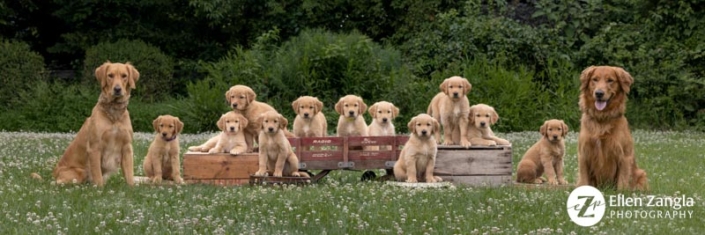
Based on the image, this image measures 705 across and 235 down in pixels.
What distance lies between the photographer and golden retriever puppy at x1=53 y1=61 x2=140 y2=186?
36.9 feet

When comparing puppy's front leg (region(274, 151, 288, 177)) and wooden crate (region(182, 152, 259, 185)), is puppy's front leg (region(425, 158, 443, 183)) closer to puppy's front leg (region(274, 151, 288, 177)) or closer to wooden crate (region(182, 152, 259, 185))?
puppy's front leg (region(274, 151, 288, 177))

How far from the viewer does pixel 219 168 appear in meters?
12.0

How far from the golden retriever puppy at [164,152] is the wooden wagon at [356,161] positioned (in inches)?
6.2

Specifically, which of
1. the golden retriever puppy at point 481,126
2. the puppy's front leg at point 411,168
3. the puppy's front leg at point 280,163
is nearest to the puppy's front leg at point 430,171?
the puppy's front leg at point 411,168

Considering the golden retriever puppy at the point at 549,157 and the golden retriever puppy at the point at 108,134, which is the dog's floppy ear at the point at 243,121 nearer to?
the golden retriever puppy at the point at 108,134

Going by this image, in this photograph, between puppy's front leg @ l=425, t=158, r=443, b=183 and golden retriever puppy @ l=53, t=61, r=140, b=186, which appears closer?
golden retriever puppy @ l=53, t=61, r=140, b=186

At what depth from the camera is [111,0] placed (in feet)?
85.1

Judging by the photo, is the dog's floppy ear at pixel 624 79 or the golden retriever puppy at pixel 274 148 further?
the golden retriever puppy at pixel 274 148

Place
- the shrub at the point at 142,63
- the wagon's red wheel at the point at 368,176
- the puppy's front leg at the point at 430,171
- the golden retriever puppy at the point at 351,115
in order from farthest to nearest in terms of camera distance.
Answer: the shrub at the point at 142,63, the wagon's red wheel at the point at 368,176, the golden retriever puppy at the point at 351,115, the puppy's front leg at the point at 430,171

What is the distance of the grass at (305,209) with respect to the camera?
A: 28.1 feet

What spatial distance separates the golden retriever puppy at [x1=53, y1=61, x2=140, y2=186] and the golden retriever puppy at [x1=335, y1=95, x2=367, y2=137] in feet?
7.76

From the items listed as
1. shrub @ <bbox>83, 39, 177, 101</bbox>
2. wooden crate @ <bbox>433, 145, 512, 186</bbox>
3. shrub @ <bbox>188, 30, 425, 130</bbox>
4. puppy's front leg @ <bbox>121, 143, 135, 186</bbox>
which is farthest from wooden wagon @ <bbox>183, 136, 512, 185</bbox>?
shrub @ <bbox>83, 39, 177, 101</bbox>

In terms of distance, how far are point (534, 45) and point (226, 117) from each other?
11.6 metres

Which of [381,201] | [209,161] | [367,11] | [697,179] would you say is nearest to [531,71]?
[367,11]
